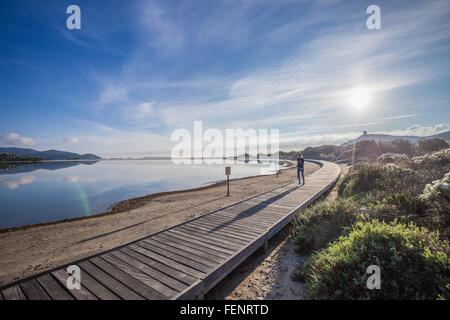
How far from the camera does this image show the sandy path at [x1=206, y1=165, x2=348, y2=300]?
13.9ft

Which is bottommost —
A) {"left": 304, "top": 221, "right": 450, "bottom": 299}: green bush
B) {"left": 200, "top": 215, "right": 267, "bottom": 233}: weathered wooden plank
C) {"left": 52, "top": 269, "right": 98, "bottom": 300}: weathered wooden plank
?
{"left": 52, "top": 269, "right": 98, "bottom": 300}: weathered wooden plank

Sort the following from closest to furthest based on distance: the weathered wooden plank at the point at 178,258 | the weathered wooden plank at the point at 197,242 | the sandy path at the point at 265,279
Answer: the weathered wooden plank at the point at 178,258
the sandy path at the point at 265,279
the weathered wooden plank at the point at 197,242

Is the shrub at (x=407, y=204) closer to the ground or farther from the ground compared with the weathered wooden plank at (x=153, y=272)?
farther from the ground

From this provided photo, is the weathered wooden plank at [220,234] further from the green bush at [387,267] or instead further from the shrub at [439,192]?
the shrub at [439,192]

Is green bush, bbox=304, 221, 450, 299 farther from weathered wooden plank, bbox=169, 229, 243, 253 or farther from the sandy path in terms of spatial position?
weathered wooden plank, bbox=169, 229, 243, 253

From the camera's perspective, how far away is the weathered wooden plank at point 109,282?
11.0 feet

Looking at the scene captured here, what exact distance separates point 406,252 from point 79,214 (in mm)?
16694

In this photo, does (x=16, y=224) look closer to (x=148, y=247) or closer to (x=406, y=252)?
(x=148, y=247)

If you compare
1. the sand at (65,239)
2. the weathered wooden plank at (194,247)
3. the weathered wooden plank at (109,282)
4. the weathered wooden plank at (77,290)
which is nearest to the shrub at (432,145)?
the sand at (65,239)

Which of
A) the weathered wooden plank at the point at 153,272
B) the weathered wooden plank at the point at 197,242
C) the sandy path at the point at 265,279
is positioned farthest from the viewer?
the weathered wooden plank at the point at 197,242

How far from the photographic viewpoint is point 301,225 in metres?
6.36

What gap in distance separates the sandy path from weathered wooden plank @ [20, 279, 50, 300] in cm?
286

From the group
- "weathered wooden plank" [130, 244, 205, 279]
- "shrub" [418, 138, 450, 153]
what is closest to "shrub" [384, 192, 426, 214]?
"weathered wooden plank" [130, 244, 205, 279]
